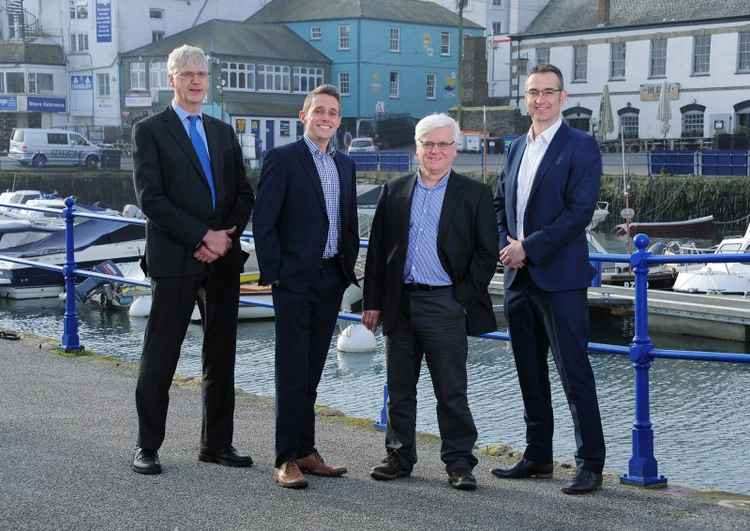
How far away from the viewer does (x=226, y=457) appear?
5.49m

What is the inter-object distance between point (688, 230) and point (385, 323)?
34188 millimetres

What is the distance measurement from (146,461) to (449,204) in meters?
1.82

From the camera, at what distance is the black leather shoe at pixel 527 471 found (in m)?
5.37

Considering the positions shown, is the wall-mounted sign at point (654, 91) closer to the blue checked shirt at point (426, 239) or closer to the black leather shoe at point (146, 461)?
the blue checked shirt at point (426, 239)

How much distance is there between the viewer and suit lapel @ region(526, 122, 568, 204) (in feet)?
16.8

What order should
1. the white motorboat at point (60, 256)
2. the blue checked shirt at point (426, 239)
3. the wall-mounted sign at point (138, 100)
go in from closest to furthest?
the blue checked shirt at point (426, 239), the white motorboat at point (60, 256), the wall-mounted sign at point (138, 100)

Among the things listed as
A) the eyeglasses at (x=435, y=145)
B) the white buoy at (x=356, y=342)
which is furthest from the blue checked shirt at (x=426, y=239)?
the white buoy at (x=356, y=342)

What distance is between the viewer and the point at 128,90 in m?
65.7

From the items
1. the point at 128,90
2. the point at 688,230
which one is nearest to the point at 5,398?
the point at 688,230

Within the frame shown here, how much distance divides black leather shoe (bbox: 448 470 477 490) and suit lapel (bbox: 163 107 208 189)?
1777 millimetres

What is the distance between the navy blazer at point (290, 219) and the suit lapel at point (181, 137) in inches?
12.7

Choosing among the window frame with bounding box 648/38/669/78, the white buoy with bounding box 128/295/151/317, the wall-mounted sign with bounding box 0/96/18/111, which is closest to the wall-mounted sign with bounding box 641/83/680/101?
the window frame with bounding box 648/38/669/78

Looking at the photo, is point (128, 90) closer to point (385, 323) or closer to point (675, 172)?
point (675, 172)

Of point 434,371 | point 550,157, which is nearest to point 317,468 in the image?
point 434,371
